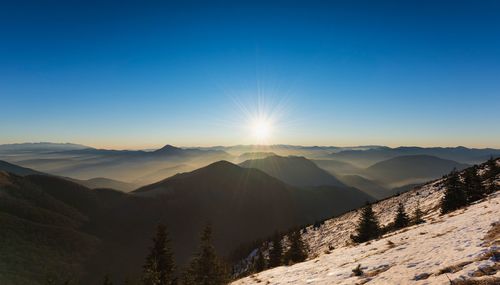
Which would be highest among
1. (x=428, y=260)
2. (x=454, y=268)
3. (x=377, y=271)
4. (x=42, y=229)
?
(x=454, y=268)

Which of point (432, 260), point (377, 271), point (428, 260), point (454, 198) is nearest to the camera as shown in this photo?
point (432, 260)

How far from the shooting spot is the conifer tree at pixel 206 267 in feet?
76.6

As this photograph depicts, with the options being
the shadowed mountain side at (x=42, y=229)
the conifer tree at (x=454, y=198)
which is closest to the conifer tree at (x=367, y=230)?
the conifer tree at (x=454, y=198)

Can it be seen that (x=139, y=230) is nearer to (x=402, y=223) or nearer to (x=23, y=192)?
(x=23, y=192)

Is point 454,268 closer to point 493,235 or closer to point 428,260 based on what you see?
point 428,260

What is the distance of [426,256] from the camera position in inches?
459

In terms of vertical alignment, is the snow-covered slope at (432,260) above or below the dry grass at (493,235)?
below

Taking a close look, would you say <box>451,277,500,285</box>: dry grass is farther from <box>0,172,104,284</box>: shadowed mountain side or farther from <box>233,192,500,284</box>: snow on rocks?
<box>0,172,104,284</box>: shadowed mountain side

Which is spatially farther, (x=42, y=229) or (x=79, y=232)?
(x=79, y=232)

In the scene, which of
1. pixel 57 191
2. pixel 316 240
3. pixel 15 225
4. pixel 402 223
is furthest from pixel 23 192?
pixel 402 223

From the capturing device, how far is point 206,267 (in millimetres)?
23719

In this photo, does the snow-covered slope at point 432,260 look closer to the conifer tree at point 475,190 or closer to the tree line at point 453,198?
the tree line at point 453,198

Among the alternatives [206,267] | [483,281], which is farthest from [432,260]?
[206,267]

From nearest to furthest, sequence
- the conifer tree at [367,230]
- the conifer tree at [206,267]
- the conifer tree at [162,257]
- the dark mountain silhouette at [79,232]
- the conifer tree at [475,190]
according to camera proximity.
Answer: the conifer tree at [206,267] < the conifer tree at [475,190] < the conifer tree at [367,230] < the conifer tree at [162,257] < the dark mountain silhouette at [79,232]
